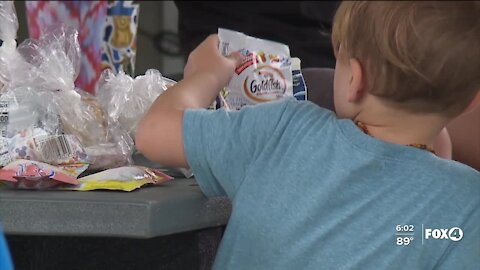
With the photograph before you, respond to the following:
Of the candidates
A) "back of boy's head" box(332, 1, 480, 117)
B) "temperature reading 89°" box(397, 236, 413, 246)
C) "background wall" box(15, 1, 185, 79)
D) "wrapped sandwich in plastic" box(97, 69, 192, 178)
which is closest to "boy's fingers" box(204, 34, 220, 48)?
"wrapped sandwich in plastic" box(97, 69, 192, 178)

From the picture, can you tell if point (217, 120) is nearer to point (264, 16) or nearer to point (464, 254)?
point (464, 254)

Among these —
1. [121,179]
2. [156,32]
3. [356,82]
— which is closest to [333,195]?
[356,82]

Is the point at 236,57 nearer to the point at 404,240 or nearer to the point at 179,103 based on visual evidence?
the point at 179,103

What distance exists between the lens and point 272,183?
0.99 m

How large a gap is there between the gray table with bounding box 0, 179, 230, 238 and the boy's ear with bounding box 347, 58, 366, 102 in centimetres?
23

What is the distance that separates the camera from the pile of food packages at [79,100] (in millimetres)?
1093

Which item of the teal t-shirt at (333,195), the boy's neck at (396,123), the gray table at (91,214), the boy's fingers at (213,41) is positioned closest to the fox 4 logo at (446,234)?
the teal t-shirt at (333,195)

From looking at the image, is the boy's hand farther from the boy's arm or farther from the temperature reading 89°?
the temperature reading 89°

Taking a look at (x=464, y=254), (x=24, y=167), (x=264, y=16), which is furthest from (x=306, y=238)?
(x=264, y=16)

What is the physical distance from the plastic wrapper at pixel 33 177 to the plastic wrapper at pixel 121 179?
1 cm

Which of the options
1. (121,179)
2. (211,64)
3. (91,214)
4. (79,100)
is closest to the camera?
(91,214)

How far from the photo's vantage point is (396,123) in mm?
1013

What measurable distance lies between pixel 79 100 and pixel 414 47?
520mm

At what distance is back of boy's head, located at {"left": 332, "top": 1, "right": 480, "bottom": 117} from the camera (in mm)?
920
